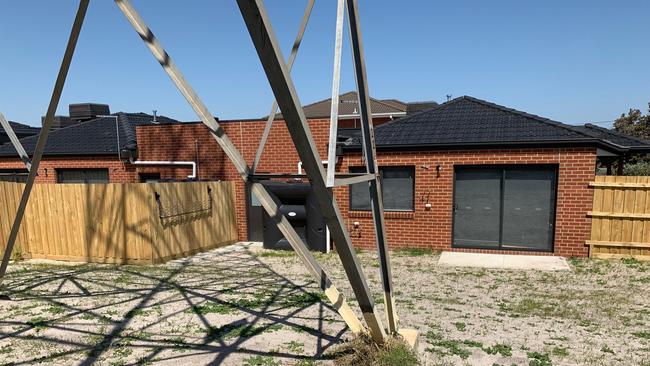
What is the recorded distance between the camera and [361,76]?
381 centimetres

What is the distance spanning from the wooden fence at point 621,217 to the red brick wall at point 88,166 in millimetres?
13533

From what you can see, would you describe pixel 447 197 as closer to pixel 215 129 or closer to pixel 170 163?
pixel 215 129

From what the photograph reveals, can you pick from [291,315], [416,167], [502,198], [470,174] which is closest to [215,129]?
[291,315]

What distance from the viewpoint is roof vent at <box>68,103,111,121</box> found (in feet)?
60.5

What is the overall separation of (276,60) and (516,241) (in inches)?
375

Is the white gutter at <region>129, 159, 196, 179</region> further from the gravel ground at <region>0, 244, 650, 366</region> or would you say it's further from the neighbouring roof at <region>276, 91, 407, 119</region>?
the neighbouring roof at <region>276, 91, 407, 119</region>

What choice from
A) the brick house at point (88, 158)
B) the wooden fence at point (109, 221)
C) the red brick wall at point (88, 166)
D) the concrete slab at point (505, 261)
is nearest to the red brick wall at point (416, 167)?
Answer: the concrete slab at point (505, 261)

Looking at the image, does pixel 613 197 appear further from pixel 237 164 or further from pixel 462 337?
pixel 237 164

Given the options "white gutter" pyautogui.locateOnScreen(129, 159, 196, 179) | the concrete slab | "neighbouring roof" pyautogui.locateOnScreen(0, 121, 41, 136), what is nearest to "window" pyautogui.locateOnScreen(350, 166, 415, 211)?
the concrete slab

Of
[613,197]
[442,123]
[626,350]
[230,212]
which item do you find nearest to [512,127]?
[442,123]

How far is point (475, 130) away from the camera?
33.8 feet

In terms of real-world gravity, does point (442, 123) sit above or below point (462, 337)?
above

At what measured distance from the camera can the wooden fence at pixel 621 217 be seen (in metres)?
8.94

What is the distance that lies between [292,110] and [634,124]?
3574 cm
